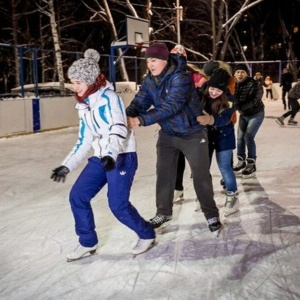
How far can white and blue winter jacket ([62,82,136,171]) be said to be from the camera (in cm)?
300

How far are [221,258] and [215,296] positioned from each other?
2.02ft

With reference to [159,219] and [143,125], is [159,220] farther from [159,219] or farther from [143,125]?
[143,125]

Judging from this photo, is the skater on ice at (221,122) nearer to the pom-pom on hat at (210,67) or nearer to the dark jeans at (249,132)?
the pom-pom on hat at (210,67)

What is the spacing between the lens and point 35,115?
11547 mm

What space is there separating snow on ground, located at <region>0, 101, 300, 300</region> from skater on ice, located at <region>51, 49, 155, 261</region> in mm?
221

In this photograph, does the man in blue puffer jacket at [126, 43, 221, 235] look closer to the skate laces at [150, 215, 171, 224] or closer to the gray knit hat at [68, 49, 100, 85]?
the skate laces at [150, 215, 171, 224]

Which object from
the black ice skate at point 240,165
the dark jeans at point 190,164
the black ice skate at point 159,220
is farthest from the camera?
the black ice skate at point 240,165

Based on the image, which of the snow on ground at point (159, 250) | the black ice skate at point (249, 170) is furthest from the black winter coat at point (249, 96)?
the snow on ground at point (159, 250)

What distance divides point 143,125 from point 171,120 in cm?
36

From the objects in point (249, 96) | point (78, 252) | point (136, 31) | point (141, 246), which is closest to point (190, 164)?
point (141, 246)

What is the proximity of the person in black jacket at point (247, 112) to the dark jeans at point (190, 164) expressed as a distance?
2.22 metres

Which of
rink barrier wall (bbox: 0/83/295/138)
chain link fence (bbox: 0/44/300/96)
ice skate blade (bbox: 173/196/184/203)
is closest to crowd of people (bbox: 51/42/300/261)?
ice skate blade (bbox: 173/196/184/203)

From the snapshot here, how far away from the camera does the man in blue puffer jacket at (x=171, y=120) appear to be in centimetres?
339

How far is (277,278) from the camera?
2.94 metres
